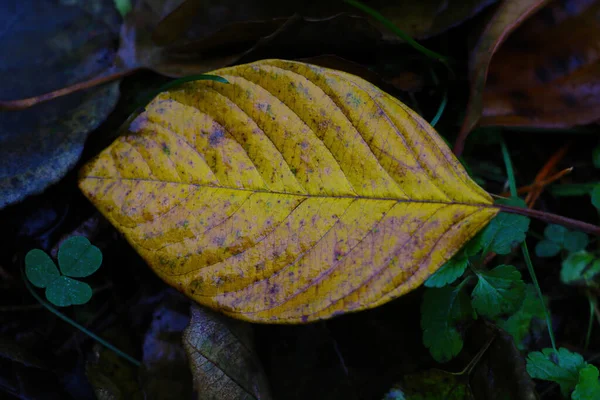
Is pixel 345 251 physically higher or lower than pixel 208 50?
lower

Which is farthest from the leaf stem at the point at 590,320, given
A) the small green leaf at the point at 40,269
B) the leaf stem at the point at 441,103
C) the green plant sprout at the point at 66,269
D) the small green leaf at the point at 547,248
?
the small green leaf at the point at 40,269

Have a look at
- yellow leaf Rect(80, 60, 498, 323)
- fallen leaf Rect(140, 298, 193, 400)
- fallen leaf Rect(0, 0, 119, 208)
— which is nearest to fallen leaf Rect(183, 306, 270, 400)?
yellow leaf Rect(80, 60, 498, 323)

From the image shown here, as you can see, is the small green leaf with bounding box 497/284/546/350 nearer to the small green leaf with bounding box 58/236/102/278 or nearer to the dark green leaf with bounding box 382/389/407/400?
the dark green leaf with bounding box 382/389/407/400

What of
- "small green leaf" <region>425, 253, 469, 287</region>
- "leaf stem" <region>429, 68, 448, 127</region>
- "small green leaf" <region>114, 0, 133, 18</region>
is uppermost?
"small green leaf" <region>114, 0, 133, 18</region>

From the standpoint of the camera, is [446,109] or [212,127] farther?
[446,109]

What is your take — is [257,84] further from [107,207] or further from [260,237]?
[107,207]

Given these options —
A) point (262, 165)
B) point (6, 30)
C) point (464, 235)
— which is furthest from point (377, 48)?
point (6, 30)

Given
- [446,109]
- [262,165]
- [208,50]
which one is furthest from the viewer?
[446,109]
